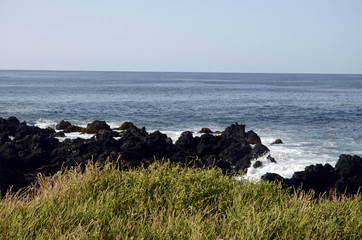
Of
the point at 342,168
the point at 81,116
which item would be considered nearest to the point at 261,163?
the point at 342,168

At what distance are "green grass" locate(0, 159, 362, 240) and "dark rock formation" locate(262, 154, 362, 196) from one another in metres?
8.04

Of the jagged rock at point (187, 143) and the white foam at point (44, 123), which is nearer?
the jagged rock at point (187, 143)

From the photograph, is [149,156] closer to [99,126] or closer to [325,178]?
[325,178]

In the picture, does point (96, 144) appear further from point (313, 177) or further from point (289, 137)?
point (289, 137)

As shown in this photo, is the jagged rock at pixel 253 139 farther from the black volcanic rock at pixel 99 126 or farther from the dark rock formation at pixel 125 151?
the black volcanic rock at pixel 99 126

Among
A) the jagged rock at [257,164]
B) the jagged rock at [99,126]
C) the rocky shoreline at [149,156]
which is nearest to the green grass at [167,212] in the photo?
the rocky shoreline at [149,156]

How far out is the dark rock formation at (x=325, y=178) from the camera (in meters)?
16.3

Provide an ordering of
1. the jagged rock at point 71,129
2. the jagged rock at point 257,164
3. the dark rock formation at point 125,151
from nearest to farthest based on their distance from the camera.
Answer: the dark rock formation at point 125,151 < the jagged rock at point 257,164 < the jagged rock at point 71,129

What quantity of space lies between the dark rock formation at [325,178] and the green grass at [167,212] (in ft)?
26.4

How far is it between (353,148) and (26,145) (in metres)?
21.4

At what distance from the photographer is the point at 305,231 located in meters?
6.23

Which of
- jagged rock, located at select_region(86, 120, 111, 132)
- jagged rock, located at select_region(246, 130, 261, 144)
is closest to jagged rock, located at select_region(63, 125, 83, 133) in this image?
jagged rock, located at select_region(86, 120, 111, 132)

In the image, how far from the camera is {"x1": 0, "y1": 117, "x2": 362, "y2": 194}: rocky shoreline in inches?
653

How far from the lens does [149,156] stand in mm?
20359
